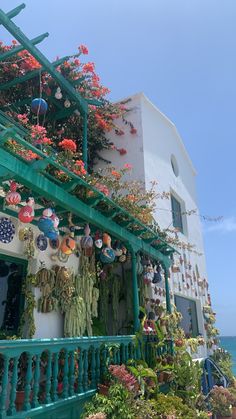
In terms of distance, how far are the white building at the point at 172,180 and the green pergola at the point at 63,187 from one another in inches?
83.0

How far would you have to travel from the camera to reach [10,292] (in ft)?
20.2

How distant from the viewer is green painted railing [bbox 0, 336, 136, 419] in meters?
3.58

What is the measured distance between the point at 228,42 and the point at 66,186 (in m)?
7.57

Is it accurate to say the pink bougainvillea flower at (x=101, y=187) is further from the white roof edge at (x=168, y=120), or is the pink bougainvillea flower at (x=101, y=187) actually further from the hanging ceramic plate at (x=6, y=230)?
the white roof edge at (x=168, y=120)

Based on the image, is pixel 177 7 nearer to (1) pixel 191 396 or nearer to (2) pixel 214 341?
(1) pixel 191 396

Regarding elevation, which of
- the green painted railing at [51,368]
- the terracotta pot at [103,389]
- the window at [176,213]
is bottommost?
the terracotta pot at [103,389]

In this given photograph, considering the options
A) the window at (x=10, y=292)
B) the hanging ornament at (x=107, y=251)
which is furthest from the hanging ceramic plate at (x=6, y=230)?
the hanging ornament at (x=107, y=251)

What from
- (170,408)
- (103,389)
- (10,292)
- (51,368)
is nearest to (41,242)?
(10,292)

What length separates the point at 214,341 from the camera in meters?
13.5

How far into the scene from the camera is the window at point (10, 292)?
594 cm

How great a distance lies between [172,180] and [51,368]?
9.41 meters

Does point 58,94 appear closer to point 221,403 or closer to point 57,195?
point 57,195

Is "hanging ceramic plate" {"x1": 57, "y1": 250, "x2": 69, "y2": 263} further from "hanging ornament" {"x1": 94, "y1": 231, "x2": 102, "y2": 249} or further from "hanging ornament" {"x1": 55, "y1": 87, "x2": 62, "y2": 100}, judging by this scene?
"hanging ornament" {"x1": 55, "y1": 87, "x2": 62, "y2": 100}

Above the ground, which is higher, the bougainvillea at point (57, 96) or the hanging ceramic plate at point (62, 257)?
the bougainvillea at point (57, 96)
